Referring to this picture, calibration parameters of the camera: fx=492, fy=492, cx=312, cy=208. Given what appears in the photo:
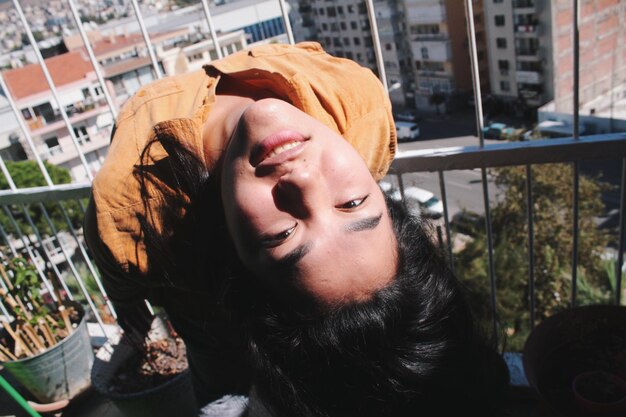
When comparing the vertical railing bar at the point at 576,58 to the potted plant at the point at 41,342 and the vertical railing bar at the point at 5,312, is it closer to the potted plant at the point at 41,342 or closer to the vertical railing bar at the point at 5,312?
the potted plant at the point at 41,342

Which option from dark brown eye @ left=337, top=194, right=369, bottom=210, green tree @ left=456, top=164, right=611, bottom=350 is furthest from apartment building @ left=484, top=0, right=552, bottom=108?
dark brown eye @ left=337, top=194, right=369, bottom=210

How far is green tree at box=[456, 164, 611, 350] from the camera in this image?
22.5 ft

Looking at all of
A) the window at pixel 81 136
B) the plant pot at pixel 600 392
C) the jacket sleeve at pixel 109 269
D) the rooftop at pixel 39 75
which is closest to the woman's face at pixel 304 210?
the jacket sleeve at pixel 109 269

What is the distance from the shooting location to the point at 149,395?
1785 mm

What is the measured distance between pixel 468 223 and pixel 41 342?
7.21 metres

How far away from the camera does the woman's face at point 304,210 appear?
2.92ft

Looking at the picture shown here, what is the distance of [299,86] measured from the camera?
1143 millimetres

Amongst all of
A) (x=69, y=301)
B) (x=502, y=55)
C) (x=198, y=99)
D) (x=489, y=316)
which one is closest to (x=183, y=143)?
(x=198, y=99)

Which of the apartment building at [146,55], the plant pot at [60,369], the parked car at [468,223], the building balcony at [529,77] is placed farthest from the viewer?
the parked car at [468,223]

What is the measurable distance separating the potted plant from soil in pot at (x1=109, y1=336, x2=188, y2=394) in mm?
307

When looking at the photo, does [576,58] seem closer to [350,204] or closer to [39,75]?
[350,204]

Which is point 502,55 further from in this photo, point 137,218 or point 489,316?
point 137,218

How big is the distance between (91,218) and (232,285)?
400 mm

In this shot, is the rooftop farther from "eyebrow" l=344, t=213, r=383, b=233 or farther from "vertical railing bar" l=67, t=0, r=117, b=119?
"eyebrow" l=344, t=213, r=383, b=233
